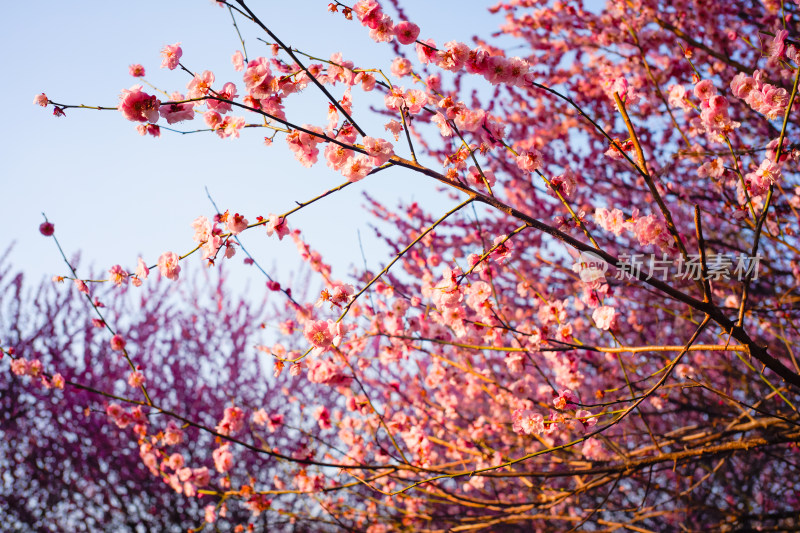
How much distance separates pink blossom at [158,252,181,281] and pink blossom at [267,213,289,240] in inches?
18.9

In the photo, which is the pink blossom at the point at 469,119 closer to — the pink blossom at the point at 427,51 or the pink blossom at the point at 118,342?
the pink blossom at the point at 427,51

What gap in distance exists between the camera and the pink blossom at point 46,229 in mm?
2947

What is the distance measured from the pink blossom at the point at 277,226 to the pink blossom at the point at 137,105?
58 centimetres

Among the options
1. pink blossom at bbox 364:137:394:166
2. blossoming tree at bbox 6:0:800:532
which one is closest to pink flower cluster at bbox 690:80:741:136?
blossoming tree at bbox 6:0:800:532

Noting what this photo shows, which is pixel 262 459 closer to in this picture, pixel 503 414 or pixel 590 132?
pixel 503 414

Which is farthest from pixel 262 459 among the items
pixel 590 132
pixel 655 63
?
pixel 655 63

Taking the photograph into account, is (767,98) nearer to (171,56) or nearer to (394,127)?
(394,127)

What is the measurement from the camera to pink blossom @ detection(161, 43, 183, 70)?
7.09 feet

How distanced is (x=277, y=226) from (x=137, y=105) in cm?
68

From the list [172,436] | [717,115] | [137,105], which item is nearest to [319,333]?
[137,105]

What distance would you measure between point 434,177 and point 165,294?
8.82 m

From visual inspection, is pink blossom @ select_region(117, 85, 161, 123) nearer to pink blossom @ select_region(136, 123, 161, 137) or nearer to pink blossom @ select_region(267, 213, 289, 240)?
pink blossom @ select_region(136, 123, 161, 137)

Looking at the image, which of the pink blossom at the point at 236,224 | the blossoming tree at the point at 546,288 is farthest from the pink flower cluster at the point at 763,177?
the pink blossom at the point at 236,224

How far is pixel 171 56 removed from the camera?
2.16m
